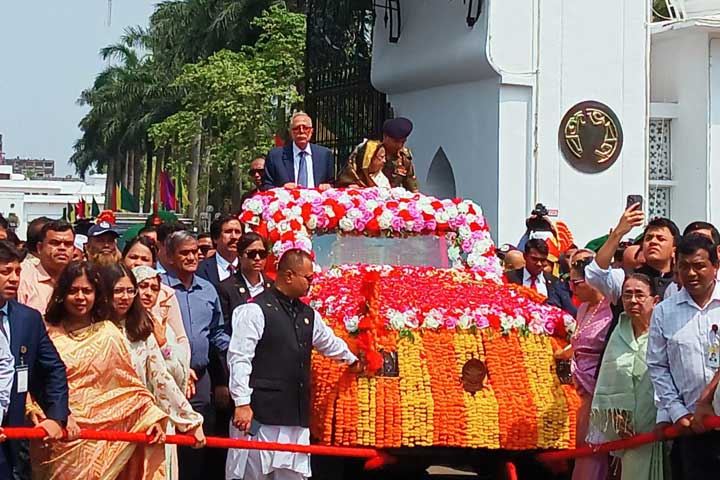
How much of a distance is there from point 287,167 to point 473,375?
4.02 meters

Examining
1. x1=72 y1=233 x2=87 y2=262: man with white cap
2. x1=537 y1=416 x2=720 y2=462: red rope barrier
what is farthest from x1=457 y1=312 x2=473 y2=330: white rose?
x1=72 y1=233 x2=87 y2=262: man with white cap

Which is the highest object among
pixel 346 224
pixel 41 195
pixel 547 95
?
pixel 41 195

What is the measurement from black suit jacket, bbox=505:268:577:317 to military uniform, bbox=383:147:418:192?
3.95 ft

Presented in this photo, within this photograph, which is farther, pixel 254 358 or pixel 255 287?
pixel 255 287

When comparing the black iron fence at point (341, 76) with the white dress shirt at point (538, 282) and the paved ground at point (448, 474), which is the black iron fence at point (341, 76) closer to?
the white dress shirt at point (538, 282)

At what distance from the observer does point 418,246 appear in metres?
9.70

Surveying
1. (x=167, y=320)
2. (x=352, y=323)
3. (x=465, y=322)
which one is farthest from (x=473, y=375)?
(x=167, y=320)

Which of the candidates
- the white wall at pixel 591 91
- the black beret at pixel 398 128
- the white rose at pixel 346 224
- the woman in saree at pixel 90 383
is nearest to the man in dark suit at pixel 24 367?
the woman in saree at pixel 90 383

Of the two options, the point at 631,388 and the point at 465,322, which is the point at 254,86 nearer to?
the point at 465,322

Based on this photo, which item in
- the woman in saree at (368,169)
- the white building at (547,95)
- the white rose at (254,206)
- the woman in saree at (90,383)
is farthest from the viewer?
the white building at (547,95)

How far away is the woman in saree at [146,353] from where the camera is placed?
22.4ft

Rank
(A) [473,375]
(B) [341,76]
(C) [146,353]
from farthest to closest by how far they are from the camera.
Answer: (B) [341,76]
(A) [473,375]
(C) [146,353]

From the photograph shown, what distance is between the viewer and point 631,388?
7.23 m

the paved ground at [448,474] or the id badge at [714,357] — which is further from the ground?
the id badge at [714,357]
